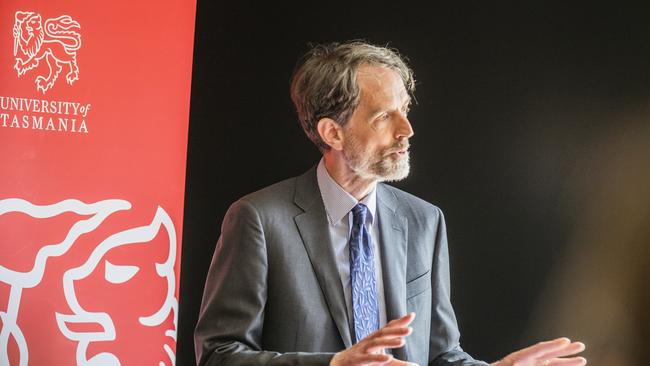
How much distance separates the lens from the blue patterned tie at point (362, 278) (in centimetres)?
250

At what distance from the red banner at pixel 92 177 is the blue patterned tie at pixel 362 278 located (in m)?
0.93

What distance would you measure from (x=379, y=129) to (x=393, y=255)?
17.5 inches

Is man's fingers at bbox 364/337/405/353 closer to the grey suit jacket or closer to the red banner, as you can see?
the grey suit jacket

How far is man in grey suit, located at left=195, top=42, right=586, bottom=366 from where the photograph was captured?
2438 mm

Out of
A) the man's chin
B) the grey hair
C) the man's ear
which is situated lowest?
the man's chin

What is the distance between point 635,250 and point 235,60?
2131 mm

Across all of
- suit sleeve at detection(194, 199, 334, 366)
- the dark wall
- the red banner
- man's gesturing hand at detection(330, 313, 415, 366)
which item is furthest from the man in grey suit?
the dark wall

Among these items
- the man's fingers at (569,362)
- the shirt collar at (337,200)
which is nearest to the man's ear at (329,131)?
the shirt collar at (337,200)

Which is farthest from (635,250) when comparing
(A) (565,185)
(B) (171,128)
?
(B) (171,128)

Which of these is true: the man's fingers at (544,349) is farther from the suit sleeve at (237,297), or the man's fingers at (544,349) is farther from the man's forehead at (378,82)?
the man's forehead at (378,82)

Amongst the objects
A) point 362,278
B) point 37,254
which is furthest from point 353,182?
point 37,254

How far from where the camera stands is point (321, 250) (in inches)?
100

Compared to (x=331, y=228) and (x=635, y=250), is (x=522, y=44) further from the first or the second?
(x=331, y=228)

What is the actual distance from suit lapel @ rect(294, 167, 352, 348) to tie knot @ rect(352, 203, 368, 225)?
0.33ft
